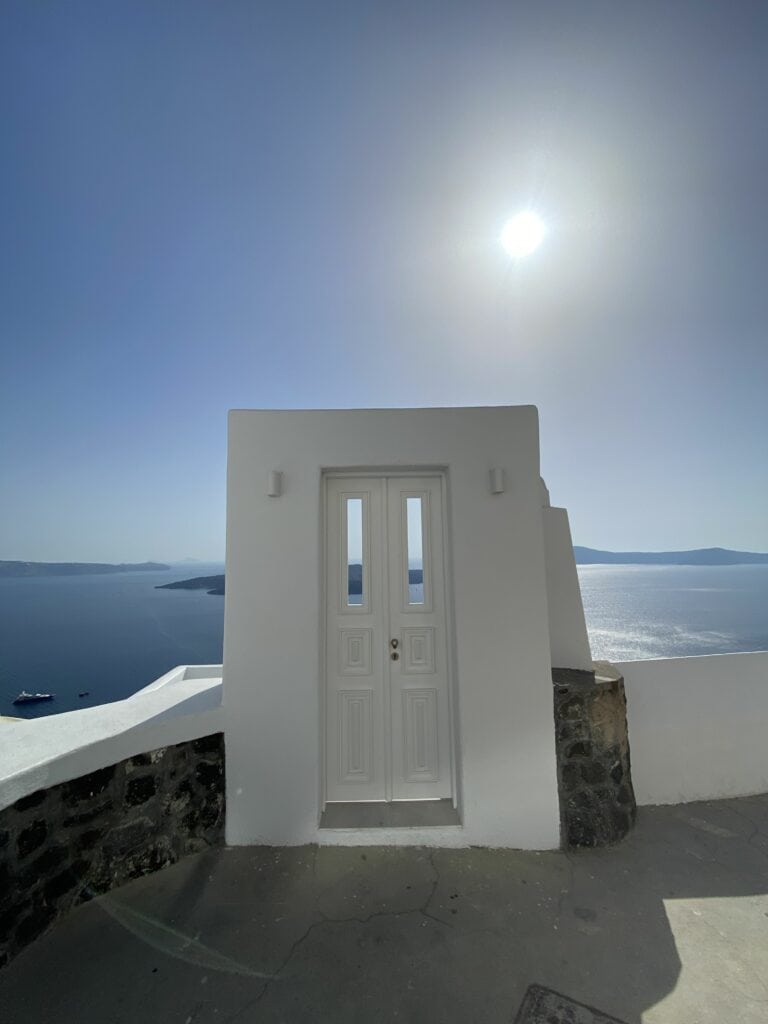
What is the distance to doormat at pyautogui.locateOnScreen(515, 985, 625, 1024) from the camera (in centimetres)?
160

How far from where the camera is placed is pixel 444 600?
2.94m

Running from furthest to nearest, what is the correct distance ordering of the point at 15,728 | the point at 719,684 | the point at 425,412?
the point at 719,684, the point at 425,412, the point at 15,728

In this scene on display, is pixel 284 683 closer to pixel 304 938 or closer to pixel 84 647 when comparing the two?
pixel 304 938

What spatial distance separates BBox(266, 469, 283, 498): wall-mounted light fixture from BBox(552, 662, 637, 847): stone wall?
2223 mm

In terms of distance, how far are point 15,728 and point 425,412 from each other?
3048 millimetres

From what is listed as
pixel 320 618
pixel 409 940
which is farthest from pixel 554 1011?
pixel 320 618

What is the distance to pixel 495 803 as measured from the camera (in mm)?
2648

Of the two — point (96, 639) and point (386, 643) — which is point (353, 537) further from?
point (96, 639)

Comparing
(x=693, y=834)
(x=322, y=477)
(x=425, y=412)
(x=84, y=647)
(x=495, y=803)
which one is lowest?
(x=84, y=647)

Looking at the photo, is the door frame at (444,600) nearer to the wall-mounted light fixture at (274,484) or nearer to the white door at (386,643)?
the white door at (386,643)

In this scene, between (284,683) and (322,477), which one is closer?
(284,683)

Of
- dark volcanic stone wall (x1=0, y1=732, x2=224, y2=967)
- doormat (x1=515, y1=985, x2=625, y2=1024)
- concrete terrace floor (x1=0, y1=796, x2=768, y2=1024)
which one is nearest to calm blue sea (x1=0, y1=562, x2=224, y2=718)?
dark volcanic stone wall (x1=0, y1=732, x2=224, y2=967)


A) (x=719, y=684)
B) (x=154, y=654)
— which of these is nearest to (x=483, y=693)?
(x=719, y=684)

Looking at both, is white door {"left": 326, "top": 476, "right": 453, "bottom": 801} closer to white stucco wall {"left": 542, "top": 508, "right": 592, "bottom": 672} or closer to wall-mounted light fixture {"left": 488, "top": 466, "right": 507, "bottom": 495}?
wall-mounted light fixture {"left": 488, "top": 466, "right": 507, "bottom": 495}
